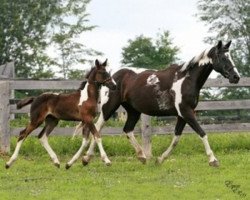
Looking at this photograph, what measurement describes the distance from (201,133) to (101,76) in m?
2.11

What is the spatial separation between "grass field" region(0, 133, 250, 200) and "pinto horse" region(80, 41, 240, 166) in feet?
1.98

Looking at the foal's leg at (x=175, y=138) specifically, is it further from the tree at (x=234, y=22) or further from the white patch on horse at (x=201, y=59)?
the tree at (x=234, y=22)

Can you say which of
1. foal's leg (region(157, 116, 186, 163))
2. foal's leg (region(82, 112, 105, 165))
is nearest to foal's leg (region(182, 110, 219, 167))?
foal's leg (region(157, 116, 186, 163))

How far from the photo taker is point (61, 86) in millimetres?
14172

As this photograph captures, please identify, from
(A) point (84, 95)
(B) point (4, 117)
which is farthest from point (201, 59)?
(B) point (4, 117)

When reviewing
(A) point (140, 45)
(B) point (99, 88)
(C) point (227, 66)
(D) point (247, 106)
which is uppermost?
(C) point (227, 66)

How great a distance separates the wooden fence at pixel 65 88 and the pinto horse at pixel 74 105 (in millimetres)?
2109

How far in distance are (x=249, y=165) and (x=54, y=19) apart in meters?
37.8

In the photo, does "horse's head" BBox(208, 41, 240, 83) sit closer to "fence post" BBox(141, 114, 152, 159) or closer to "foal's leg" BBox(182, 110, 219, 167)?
"foal's leg" BBox(182, 110, 219, 167)

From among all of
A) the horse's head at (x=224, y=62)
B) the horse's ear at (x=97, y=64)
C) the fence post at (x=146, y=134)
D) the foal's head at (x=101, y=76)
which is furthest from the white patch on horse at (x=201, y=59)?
the fence post at (x=146, y=134)

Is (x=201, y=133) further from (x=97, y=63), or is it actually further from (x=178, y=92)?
(x=97, y=63)

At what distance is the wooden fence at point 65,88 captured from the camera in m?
13.6

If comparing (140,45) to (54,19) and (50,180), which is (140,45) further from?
(50,180)

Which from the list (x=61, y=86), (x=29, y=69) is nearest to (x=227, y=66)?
(x=61, y=86)
